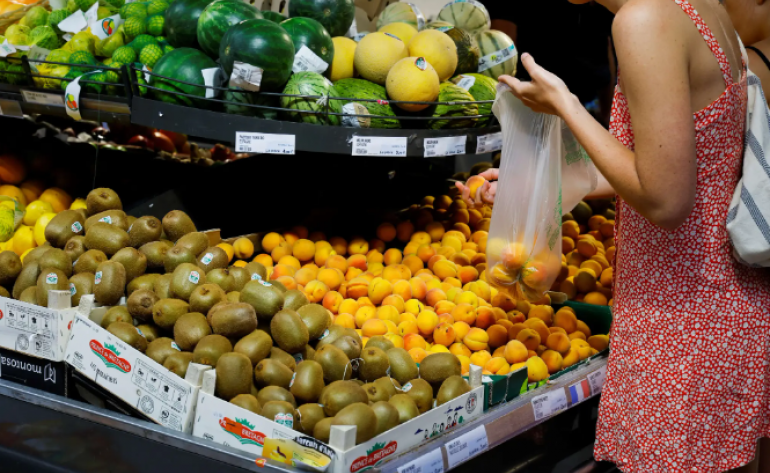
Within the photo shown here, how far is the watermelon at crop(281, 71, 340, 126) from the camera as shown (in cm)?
234

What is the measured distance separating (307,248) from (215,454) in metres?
1.32

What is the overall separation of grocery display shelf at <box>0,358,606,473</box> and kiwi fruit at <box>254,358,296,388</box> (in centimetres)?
21

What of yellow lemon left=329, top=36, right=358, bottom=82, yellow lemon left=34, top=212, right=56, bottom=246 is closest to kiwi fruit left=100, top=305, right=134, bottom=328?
yellow lemon left=34, top=212, right=56, bottom=246

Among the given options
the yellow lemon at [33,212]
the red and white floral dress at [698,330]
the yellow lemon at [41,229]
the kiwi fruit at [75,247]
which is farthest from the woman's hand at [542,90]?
the yellow lemon at [33,212]

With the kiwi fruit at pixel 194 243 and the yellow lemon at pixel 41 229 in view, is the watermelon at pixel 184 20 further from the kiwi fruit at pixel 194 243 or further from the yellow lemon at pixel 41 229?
the kiwi fruit at pixel 194 243

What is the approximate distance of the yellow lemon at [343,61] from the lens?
2.71 m

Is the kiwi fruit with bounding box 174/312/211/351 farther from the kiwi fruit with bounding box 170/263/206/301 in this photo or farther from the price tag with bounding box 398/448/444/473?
the price tag with bounding box 398/448/444/473

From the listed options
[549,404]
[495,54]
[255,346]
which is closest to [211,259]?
[255,346]

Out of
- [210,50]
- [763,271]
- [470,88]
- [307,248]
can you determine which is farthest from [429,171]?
[763,271]

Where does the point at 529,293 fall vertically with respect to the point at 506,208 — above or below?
below

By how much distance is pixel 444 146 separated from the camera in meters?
2.46

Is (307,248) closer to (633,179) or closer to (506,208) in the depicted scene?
(506,208)

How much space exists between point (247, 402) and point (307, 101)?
1177mm

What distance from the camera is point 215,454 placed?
147 centimetres
